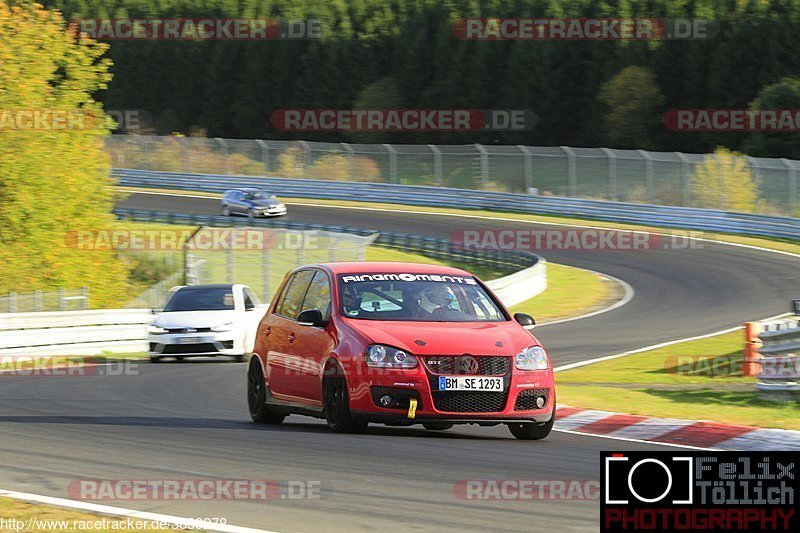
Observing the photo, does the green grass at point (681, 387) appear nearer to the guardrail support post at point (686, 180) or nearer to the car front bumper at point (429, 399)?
the car front bumper at point (429, 399)

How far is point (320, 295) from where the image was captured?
39.8ft

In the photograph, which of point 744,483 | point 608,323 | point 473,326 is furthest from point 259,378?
point 608,323

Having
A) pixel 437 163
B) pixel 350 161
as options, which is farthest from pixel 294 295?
Answer: pixel 350 161

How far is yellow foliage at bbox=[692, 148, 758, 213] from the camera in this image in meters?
44.5

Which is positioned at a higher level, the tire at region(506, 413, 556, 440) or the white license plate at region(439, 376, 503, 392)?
the white license plate at region(439, 376, 503, 392)

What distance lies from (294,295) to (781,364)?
5860 mm

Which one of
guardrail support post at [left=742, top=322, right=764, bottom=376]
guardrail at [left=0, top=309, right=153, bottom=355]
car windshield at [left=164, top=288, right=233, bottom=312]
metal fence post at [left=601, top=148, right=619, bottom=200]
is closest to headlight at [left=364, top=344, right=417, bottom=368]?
guardrail support post at [left=742, top=322, right=764, bottom=376]

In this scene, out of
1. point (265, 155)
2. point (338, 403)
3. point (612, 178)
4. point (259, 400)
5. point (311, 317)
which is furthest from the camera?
point (265, 155)

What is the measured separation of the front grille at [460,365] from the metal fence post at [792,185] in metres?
34.4

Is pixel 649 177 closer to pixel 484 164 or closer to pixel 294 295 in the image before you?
pixel 484 164

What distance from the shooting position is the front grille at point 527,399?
430 inches

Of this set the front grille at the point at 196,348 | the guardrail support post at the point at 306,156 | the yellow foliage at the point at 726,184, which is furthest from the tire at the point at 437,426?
the guardrail support post at the point at 306,156

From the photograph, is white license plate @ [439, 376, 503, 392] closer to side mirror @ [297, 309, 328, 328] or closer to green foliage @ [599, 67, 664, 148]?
side mirror @ [297, 309, 328, 328]

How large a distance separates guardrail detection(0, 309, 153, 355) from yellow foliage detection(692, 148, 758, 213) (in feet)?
80.5
